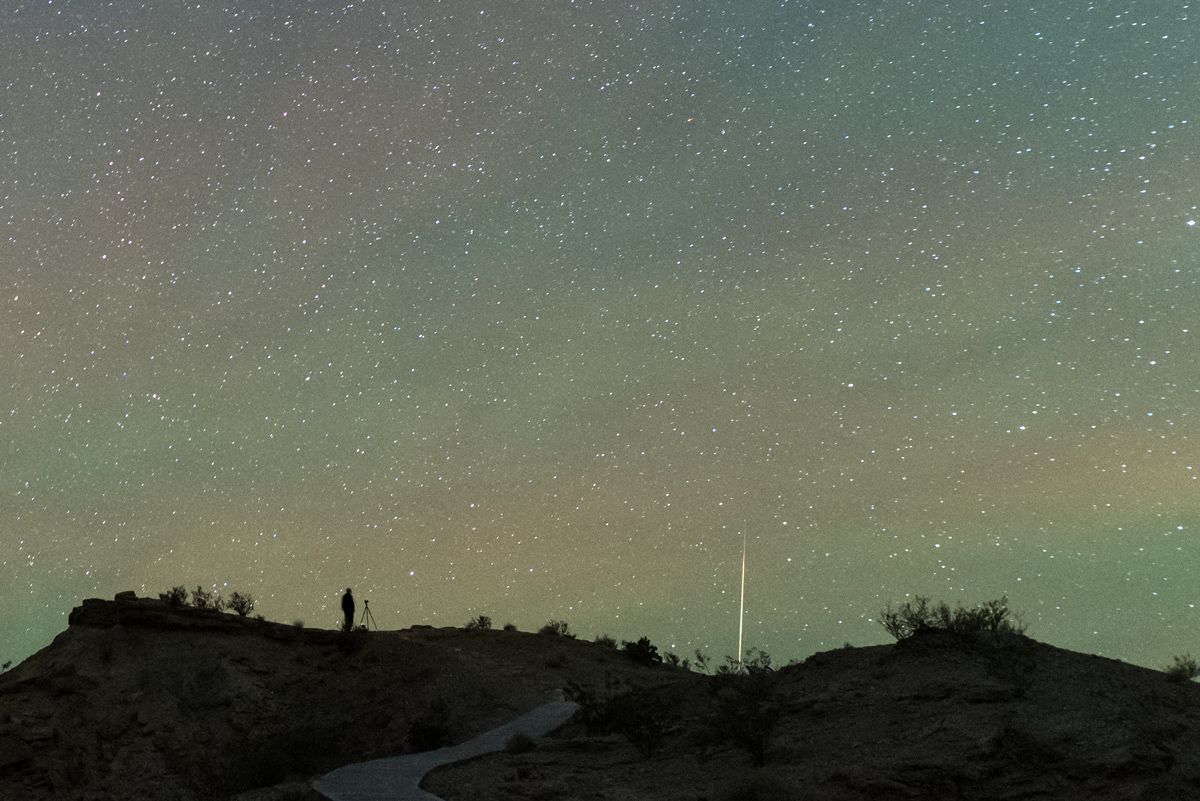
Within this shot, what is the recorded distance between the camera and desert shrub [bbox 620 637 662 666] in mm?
39719

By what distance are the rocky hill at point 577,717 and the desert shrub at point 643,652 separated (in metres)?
0.82

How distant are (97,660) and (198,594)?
235 inches

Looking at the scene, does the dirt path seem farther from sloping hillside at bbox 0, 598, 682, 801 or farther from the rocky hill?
sloping hillside at bbox 0, 598, 682, 801

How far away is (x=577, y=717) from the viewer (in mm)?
23750

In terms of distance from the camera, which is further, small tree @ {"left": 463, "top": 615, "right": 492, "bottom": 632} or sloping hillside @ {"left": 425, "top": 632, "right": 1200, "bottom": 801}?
small tree @ {"left": 463, "top": 615, "right": 492, "bottom": 632}

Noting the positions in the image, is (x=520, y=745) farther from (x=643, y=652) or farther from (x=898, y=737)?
(x=643, y=652)

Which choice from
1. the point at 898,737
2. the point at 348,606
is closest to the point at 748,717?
the point at 898,737

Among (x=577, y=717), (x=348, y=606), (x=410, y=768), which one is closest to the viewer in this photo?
(x=410, y=768)

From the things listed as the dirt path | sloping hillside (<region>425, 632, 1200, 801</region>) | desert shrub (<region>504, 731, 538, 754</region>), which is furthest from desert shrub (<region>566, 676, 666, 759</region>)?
desert shrub (<region>504, 731, 538, 754</region>)

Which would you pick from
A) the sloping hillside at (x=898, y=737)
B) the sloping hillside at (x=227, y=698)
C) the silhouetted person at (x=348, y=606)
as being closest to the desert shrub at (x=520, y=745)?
the sloping hillside at (x=898, y=737)

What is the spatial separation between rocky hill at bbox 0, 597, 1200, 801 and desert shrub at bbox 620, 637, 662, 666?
2.68ft

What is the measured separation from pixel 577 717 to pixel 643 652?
55.0 ft

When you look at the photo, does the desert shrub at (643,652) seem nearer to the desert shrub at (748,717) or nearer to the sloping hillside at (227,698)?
the sloping hillside at (227,698)

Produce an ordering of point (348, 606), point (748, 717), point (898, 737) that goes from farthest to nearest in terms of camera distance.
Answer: point (348, 606)
point (748, 717)
point (898, 737)
